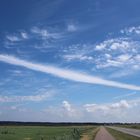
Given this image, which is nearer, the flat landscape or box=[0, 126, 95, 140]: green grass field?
the flat landscape

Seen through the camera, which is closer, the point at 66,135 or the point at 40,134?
the point at 66,135

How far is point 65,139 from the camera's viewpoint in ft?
131

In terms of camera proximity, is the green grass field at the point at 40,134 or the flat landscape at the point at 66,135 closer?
the flat landscape at the point at 66,135

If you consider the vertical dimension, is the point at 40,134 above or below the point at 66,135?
above
